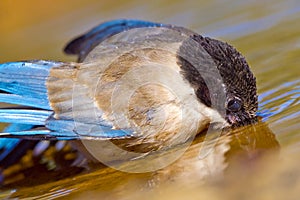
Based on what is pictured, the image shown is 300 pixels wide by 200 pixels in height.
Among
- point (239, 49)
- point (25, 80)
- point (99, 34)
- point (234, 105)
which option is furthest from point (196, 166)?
point (99, 34)

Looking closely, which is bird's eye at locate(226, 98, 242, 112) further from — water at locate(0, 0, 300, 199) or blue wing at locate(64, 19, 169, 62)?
blue wing at locate(64, 19, 169, 62)

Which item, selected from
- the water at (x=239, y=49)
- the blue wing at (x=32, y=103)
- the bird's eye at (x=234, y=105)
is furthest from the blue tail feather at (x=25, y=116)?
the bird's eye at (x=234, y=105)

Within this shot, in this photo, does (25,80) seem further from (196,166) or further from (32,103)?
(196,166)

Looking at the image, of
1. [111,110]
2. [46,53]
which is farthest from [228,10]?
[111,110]

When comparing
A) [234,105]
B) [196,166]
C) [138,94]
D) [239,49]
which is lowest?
[196,166]

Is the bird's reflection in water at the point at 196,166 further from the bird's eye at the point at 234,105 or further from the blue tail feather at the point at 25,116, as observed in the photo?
the blue tail feather at the point at 25,116
